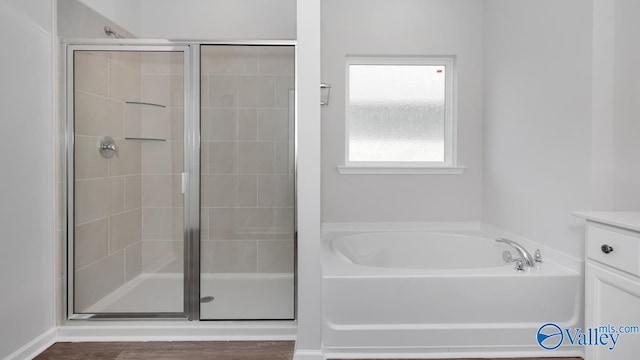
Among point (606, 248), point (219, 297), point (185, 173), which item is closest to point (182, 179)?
point (185, 173)

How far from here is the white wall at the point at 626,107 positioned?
191 centimetres

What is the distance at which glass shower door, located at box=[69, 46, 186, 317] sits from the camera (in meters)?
2.34

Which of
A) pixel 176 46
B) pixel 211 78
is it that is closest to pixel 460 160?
pixel 211 78

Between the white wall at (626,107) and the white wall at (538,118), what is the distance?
0.12 m

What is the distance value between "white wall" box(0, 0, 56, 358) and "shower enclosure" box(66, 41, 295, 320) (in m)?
0.13

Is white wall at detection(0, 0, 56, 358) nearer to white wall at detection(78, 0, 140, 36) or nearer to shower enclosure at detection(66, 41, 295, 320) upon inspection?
shower enclosure at detection(66, 41, 295, 320)

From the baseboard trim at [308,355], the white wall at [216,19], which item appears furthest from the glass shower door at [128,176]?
the white wall at [216,19]

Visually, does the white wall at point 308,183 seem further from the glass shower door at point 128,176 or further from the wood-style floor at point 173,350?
the glass shower door at point 128,176

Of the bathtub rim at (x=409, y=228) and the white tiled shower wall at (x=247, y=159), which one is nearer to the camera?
the white tiled shower wall at (x=247, y=159)

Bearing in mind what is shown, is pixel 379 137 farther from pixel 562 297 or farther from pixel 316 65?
pixel 562 297

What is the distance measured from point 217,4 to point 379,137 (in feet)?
5.38

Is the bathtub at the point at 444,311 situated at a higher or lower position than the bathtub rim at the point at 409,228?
lower

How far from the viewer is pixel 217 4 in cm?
318

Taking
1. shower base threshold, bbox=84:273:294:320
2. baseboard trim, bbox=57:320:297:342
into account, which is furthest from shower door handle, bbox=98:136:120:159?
baseboard trim, bbox=57:320:297:342
